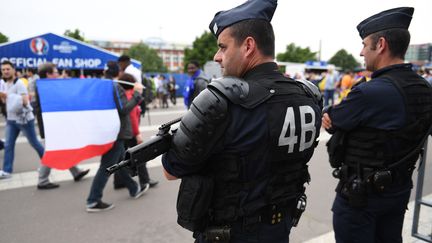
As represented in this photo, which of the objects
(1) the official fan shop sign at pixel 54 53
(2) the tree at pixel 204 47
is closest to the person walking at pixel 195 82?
(1) the official fan shop sign at pixel 54 53

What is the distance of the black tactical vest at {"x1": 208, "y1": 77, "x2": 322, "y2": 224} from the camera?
141cm

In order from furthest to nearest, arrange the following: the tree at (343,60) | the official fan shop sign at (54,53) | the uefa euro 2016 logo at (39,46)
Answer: the tree at (343,60)
the uefa euro 2016 logo at (39,46)
the official fan shop sign at (54,53)

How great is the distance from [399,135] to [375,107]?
242 millimetres

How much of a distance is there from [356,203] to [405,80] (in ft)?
2.79

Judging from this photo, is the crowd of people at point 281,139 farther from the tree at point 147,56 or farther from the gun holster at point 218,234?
the tree at point 147,56

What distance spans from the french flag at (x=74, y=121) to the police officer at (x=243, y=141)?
111 inches

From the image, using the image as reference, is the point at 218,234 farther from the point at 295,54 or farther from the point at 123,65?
the point at 295,54

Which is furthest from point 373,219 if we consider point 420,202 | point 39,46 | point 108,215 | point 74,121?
point 39,46

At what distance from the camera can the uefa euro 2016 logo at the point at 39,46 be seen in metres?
13.7

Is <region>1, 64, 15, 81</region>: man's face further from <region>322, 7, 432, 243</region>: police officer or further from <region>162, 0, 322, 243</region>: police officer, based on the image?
<region>322, 7, 432, 243</region>: police officer

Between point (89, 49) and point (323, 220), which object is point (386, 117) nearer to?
point (323, 220)

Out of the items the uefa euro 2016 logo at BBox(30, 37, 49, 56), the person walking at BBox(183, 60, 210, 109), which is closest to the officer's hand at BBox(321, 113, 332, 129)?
the person walking at BBox(183, 60, 210, 109)

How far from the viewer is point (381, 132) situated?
76.4 inches

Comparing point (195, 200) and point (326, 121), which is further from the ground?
point (326, 121)
